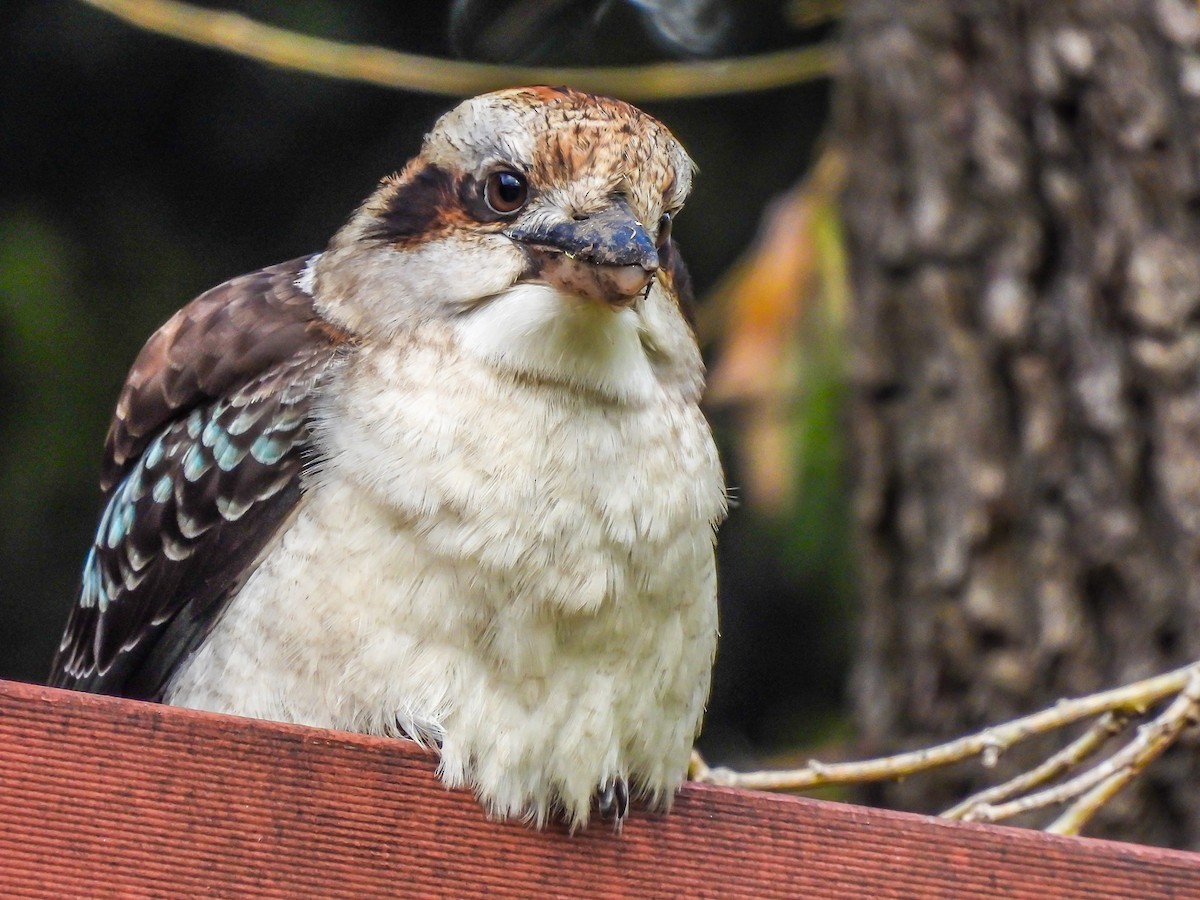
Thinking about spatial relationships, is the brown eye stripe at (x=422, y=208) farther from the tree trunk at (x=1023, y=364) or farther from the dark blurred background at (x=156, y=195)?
the dark blurred background at (x=156, y=195)

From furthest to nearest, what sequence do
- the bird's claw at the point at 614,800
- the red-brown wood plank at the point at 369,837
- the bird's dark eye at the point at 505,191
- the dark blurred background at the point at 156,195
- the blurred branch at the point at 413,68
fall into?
the dark blurred background at the point at 156,195, the blurred branch at the point at 413,68, the bird's dark eye at the point at 505,191, the bird's claw at the point at 614,800, the red-brown wood plank at the point at 369,837

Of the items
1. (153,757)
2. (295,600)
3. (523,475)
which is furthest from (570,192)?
(153,757)

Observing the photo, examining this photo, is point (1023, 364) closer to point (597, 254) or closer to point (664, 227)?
point (664, 227)

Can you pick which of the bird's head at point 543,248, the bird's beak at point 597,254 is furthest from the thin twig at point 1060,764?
the bird's beak at point 597,254

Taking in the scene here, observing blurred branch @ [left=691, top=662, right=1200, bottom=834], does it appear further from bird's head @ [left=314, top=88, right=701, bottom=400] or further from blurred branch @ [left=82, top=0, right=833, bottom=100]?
blurred branch @ [left=82, top=0, right=833, bottom=100]

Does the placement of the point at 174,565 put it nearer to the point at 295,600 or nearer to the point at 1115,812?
the point at 295,600

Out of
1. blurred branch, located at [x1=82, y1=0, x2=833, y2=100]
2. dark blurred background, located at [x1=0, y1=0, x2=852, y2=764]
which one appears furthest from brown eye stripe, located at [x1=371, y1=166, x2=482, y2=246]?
dark blurred background, located at [x1=0, y1=0, x2=852, y2=764]

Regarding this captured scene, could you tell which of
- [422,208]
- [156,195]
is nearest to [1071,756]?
[422,208]

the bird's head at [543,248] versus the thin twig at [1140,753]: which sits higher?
the bird's head at [543,248]
